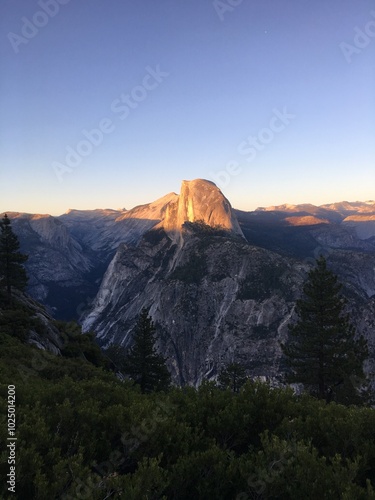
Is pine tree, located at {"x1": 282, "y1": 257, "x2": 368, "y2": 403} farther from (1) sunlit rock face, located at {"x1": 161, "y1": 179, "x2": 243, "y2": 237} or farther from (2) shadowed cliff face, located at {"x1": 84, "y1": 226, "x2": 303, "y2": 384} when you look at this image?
(1) sunlit rock face, located at {"x1": 161, "y1": 179, "x2": 243, "y2": 237}

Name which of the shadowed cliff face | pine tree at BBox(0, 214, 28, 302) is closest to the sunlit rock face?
the shadowed cliff face

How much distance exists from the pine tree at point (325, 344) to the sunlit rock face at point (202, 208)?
14423 centimetres

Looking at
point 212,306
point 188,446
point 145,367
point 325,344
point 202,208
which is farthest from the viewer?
point 202,208

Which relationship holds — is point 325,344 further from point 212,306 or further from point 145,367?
point 212,306

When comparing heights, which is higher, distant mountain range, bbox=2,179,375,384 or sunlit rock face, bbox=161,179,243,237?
sunlit rock face, bbox=161,179,243,237

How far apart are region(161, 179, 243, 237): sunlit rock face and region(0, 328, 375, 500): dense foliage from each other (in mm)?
163679

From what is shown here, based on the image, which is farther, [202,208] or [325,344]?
[202,208]

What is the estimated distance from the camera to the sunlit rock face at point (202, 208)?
575ft

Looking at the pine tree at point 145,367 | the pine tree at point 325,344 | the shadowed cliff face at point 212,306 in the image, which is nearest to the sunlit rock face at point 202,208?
the shadowed cliff face at point 212,306

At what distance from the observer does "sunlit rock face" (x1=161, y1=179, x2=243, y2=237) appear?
175250mm

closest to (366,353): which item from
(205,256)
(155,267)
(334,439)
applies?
(334,439)

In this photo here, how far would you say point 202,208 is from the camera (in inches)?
6969

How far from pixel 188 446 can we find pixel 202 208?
6744 inches

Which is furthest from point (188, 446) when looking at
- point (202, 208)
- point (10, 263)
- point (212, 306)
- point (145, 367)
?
point (202, 208)
